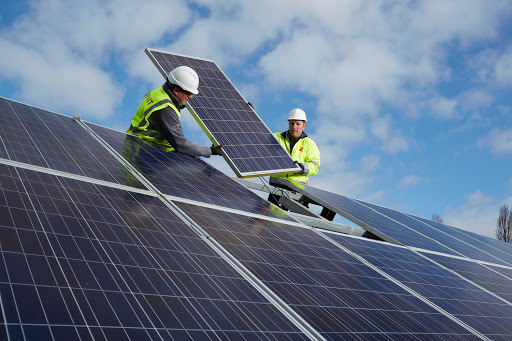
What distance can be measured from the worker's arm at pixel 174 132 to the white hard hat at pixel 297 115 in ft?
13.9

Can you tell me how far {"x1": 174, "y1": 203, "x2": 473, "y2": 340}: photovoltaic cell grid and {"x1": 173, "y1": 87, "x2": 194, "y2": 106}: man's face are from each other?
3.50 m

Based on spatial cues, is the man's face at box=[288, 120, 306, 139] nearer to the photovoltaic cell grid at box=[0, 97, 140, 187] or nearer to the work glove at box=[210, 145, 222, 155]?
the work glove at box=[210, 145, 222, 155]

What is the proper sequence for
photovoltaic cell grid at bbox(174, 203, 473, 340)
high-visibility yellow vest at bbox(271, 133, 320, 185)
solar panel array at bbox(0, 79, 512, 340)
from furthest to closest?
high-visibility yellow vest at bbox(271, 133, 320, 185), photovoltaic cell grid at bbox(174, 203, 473, 340), solar panel array at bbox(0, 79, 512, 340)

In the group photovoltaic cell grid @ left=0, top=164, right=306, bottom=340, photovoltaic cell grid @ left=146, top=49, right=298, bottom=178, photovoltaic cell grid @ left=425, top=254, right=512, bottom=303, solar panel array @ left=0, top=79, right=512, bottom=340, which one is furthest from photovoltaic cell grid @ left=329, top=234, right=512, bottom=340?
photovoltaic cell grid @ left=0, top=164, right=306, bottom=340

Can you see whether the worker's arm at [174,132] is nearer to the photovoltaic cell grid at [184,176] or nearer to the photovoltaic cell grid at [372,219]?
the photovoltaic cell grid at [184,176]

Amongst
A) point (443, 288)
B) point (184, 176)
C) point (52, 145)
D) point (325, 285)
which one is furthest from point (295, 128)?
point (325, 285)

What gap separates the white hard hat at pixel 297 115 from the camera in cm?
1245

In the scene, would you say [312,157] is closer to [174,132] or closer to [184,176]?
Result: [174,132]

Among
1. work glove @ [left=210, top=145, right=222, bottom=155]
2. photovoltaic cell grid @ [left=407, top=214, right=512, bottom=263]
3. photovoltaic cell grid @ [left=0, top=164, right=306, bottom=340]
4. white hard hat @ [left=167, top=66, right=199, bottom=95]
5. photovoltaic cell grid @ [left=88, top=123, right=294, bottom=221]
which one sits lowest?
photovoltaic cell grid @ [left=0, top=164, right=306, bottom=340]

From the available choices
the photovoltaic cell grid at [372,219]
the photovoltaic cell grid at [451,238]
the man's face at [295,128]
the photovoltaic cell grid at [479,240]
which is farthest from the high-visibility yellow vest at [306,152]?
the photovoltaic cell grid at [479,240]

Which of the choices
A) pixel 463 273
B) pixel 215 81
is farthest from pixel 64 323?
pixel 215 81

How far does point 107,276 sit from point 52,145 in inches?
147

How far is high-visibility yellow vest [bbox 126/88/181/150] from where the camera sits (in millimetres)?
8672

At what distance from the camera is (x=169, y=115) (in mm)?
8625
